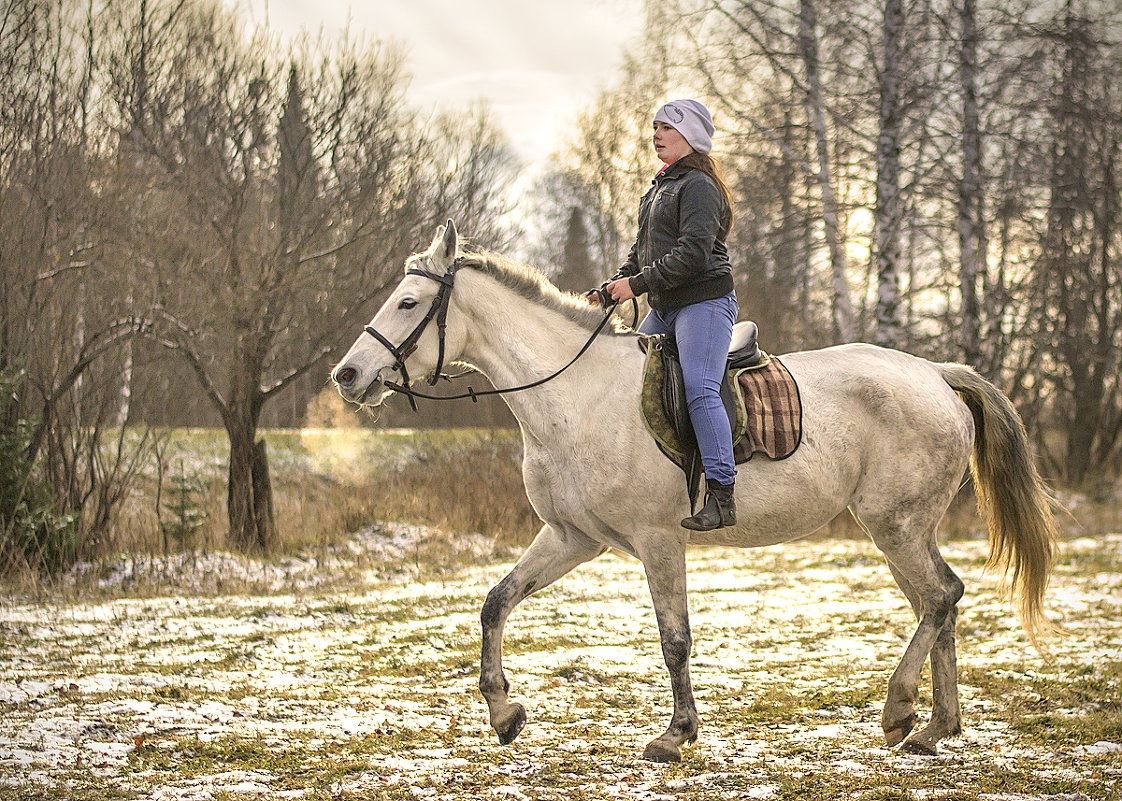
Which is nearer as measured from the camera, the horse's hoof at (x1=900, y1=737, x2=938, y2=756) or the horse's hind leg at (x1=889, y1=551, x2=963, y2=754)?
the horse's hoof at (x1=900, y1=737, x2=938, y2=756)

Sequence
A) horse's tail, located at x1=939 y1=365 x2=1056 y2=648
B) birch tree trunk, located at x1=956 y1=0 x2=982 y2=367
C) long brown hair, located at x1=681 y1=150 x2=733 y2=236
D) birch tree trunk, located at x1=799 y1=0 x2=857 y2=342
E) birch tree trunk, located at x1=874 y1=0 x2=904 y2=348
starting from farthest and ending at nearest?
birch tree trunk, located at x1=799 y1=0 x2=857 y2=342 → birch tree trunk, located at x1=956 y1=0 x2=982 y2=367 → birch tree trunk, located at x1=874 y1=0 x2=904 y2=348 → horse's tail, located at x1=939 y1=365 x2=1056 y2=648 → long brown hair, located at x1=681 y1=150 x2=733 y2=236

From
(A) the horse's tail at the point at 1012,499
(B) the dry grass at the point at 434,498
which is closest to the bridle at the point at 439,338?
(A) the horse's tail at the point at 1012,499

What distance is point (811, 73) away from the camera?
45.1 ft

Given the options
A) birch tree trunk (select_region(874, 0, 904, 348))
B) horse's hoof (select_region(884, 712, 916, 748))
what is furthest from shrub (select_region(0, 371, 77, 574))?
birch tree trunk (select_region(874, 0, 904, 348))

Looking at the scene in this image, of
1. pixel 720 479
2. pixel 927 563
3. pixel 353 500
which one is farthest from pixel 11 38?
pixel 927 563

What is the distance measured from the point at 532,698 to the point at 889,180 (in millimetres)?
9619

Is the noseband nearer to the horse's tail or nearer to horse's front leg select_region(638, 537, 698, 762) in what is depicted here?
horse's front leg select_region(638, 537, 698, 762)

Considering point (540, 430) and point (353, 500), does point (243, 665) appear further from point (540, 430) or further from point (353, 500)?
point (353, 500)

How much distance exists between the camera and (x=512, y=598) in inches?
182

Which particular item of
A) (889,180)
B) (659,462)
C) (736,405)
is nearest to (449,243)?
(659,462)

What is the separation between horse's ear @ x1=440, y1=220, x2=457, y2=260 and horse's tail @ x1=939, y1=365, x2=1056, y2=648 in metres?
2.90

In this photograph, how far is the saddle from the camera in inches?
178

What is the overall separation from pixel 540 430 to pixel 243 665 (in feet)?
9.87

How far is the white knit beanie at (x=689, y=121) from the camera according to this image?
4.59 meters
